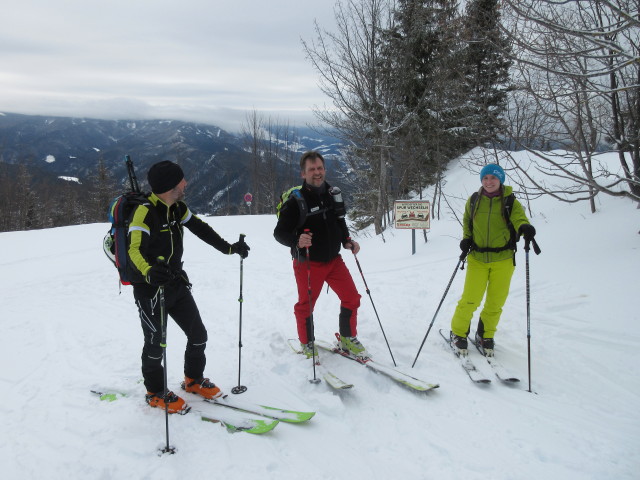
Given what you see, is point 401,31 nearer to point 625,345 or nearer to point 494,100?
point 494,100

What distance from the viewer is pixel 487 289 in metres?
4.36

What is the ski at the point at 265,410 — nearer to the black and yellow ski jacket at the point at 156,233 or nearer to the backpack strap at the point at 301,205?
the black and yellow ski jacket at the point at 156,233

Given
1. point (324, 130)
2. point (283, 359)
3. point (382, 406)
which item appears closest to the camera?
point (382, 406)

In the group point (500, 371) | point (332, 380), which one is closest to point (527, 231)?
point (500, 371)

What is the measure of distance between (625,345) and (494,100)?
15.2 meters

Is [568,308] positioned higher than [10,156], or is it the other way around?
[10,156]

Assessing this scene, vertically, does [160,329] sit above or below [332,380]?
above

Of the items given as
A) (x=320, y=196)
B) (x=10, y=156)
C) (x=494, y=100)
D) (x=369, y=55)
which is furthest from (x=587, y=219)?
(x=10, y=156)

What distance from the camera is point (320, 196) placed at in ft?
13.4

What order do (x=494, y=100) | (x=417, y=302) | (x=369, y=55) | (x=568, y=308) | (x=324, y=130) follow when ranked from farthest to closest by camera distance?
(x=494, y=100) → (x=324, y=130) → (x=369, y=55) → (x=417, y=302) → (x=568, y=308)

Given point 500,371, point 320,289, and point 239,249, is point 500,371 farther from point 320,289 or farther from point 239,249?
point 239,249

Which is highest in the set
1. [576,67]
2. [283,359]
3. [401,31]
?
[401,31]

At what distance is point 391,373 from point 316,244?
62.6 inches

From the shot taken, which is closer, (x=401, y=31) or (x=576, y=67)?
(x=576, y=67)
